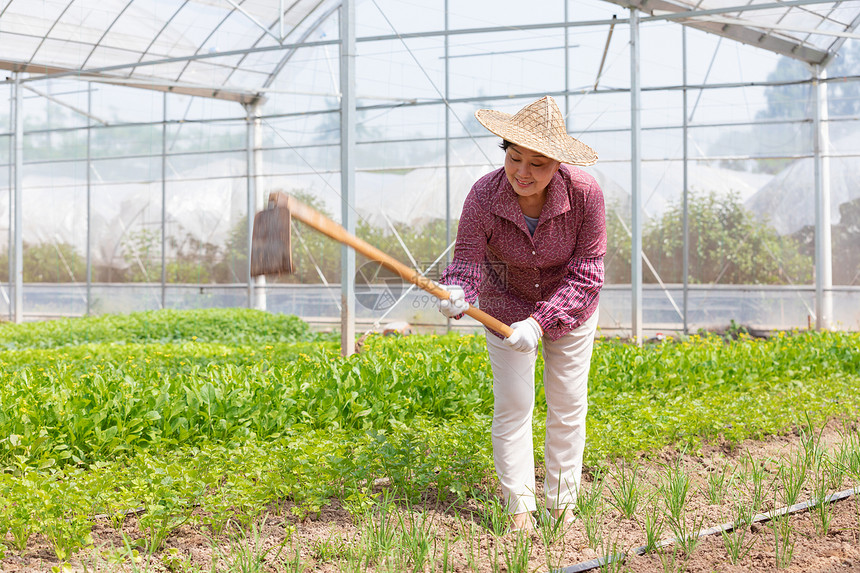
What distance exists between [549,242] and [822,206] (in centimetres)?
972

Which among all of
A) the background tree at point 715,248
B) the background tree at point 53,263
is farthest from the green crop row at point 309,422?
the background tree at point 53,263

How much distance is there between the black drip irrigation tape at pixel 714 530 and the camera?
83.4 inches

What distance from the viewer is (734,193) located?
11039 millimetres

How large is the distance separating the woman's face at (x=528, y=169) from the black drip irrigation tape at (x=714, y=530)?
1.15m

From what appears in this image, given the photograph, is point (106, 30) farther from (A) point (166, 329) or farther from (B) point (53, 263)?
(A) point (166, 329)

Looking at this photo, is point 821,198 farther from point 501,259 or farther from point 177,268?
point 177,268

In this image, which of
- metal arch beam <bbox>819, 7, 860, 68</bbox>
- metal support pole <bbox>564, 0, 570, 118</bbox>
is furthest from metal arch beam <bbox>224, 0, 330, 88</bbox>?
metal arch beam <bbox>819, 7, 860, 68</bbox>

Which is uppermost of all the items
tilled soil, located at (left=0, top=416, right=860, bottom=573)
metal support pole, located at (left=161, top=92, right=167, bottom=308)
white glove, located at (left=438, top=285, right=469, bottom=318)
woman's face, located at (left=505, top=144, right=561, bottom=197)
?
metal support pole, located at (left=161, top=92, right=167, bottom=308)

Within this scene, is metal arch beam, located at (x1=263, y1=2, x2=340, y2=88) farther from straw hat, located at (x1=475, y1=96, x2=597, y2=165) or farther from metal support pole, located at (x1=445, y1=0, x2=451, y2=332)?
straw hat, located at (x1=475, y1=96, x2=597, y2=165)

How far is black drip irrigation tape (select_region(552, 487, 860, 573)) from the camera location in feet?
6.95

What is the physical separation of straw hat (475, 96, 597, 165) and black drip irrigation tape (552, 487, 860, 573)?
1.20 meters

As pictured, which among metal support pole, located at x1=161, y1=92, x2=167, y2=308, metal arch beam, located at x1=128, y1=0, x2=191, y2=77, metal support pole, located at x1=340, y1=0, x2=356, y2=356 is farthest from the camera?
metal support pole, located at x1=161, y1=92, x2=167, y2=308

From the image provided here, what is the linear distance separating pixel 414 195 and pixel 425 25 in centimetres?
253

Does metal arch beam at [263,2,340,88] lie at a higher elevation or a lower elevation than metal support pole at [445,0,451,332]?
higher
